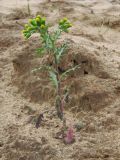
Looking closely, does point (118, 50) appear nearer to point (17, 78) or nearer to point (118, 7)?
point (17, 78)

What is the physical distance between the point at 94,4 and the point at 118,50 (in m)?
2.29

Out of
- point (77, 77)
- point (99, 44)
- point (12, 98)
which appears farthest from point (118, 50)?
point (12, 98)

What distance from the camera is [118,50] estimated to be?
4277 millimetres

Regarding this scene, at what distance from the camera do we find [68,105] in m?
3.28

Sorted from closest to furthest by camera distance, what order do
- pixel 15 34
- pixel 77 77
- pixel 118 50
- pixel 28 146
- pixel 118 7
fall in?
pixel 28 146 → pixel 77 77 → pixel 118 50 → pixel 15 34 → pixel 118 7

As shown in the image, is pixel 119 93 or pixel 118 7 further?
pixel 118 7

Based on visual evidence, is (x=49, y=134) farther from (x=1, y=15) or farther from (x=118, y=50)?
(x=1, y=15)

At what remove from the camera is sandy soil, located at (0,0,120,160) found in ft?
9.34

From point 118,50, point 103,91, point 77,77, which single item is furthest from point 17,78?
point 118,50

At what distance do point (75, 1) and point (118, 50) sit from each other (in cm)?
241

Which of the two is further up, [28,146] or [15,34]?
[15,34]

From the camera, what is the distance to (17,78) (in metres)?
3.74

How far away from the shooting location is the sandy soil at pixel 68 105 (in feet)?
9.34

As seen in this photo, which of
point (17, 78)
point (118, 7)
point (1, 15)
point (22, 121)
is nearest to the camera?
point (22, 121)
